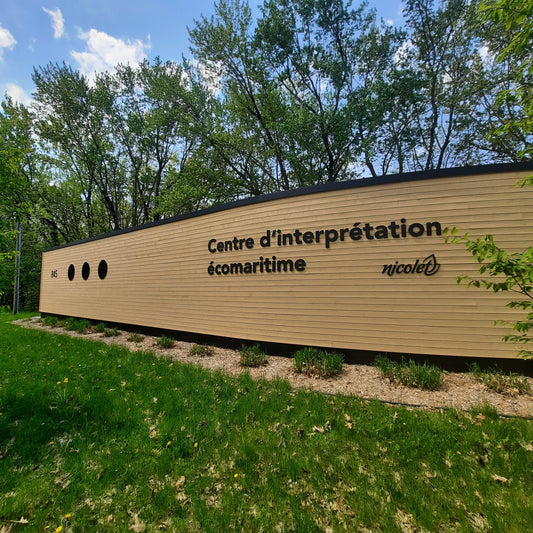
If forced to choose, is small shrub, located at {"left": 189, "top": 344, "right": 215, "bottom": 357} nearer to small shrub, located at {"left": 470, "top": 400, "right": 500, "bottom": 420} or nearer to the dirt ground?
the dirt ground

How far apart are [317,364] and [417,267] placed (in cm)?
269

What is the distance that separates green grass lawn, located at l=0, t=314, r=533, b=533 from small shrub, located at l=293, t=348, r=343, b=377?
98 centimetres

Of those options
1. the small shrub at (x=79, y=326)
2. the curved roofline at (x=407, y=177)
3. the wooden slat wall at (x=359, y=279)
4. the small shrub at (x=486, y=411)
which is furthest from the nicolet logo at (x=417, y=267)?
the small shrub at (x=79, y=326)

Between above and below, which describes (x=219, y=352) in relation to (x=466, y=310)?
below

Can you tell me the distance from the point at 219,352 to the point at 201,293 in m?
1.85

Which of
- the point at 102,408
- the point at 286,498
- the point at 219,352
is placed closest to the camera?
the point at 286,498

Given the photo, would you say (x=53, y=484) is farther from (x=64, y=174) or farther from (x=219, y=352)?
(x=64, y=174)

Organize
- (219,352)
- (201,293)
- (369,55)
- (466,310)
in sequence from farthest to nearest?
(369,55)
(201,293)
(219,352)
(466,310)

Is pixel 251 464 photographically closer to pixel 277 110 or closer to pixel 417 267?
pixel 417 267

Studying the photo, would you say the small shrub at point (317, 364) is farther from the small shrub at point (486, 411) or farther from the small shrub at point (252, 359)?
the small shrub at point (486, 411)

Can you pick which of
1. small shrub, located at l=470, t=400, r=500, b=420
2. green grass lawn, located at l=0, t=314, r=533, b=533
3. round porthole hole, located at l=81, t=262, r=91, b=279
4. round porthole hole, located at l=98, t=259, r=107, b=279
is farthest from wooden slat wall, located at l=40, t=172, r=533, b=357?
round porthole hole, located at l=81, t=262, r=91, b=279

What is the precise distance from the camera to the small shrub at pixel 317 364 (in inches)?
194

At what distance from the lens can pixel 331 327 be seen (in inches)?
232

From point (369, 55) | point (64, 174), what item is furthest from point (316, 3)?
point (64, 174)
